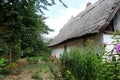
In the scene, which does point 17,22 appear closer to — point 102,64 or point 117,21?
point 117,21

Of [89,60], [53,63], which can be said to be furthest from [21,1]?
[89,60]

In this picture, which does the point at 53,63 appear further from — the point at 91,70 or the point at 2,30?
the point at 2,30

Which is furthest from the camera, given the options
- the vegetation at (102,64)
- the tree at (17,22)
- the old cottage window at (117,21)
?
the tree at (17,22)

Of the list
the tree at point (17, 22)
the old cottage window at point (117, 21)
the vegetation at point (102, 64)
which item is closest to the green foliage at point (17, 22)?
the tree at point (17, 22)

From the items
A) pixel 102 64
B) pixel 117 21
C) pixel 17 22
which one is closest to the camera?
pixel 102 64

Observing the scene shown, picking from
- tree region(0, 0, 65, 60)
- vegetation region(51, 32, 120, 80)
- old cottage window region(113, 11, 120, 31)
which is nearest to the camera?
vegetation region(51, 32, 120, 80)

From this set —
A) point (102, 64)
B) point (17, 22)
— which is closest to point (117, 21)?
point (17, 22)

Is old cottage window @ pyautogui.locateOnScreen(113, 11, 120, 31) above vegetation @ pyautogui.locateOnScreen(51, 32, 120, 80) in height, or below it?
above

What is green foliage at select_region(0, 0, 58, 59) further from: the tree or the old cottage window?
the old cottage window

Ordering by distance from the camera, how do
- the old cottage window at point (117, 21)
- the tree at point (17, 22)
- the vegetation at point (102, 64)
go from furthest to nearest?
the tree at point (17, 22), the old cottage window at point (117, 21), the vegetation at point (102, 64)

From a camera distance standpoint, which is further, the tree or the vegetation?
the tree

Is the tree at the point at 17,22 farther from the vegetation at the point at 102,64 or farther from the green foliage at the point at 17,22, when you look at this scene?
the vegetation at the point at 102,64

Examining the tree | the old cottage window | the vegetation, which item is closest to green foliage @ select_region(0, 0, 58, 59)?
the tree

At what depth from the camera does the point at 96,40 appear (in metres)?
13.3
